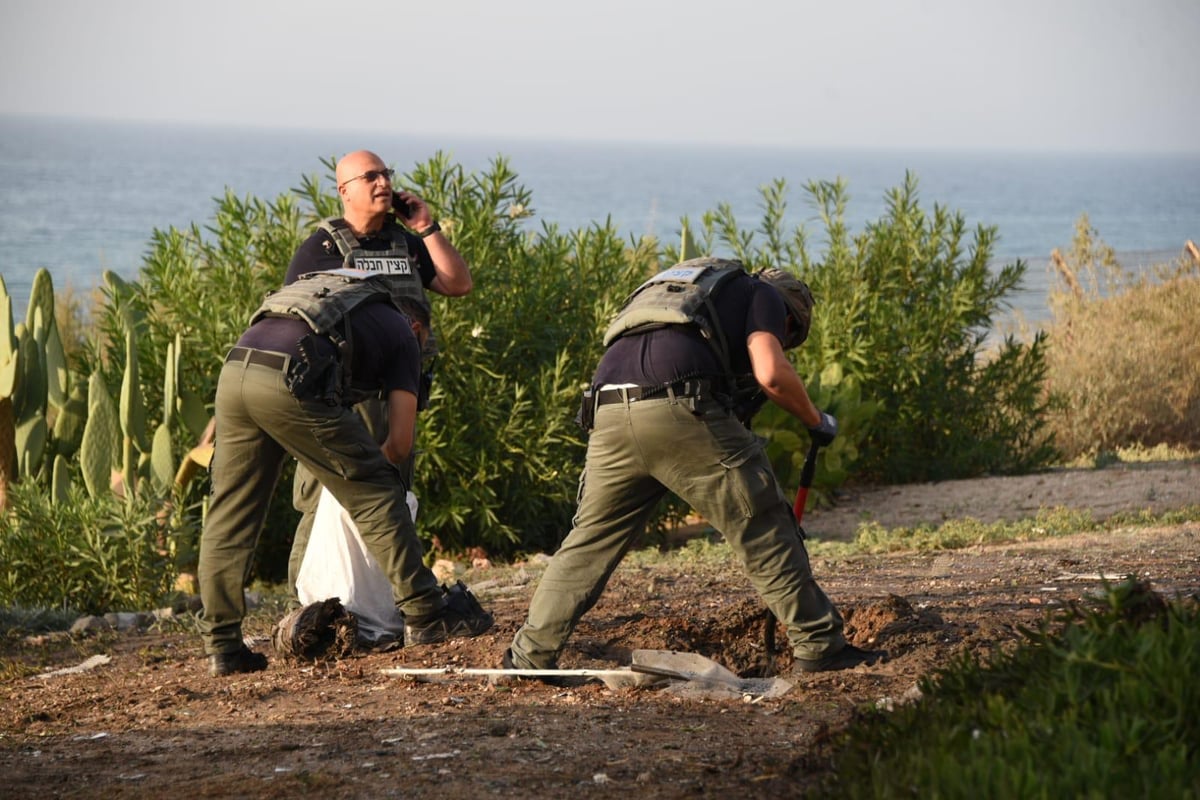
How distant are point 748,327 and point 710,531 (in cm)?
504

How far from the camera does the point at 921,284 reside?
418 inches

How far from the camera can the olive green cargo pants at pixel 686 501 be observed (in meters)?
4.84

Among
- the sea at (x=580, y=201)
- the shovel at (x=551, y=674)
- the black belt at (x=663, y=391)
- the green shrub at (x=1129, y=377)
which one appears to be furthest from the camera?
the sea at (x=580, y=201)

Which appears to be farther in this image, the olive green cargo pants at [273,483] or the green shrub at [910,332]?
the green shrub at [910,332]

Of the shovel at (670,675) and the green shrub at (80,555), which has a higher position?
the shovel at (670,675)

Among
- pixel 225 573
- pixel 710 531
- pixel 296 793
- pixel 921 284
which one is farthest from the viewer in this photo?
pixel 921 284

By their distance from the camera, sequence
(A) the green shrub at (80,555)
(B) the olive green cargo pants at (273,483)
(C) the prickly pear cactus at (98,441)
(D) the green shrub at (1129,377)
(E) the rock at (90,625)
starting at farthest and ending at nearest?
(D) the green shrub at (1129,377), (C) the prickly pear cactus at (98,441), (A) the green shrub at (80,555), (E) the rock at (90,625), (B) the olive green cargo pants at (273,483)

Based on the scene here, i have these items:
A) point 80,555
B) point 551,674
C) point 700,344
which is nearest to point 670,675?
point 551,674

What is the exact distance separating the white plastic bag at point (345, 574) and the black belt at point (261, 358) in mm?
733

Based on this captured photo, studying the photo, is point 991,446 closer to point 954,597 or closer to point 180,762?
point 954,597

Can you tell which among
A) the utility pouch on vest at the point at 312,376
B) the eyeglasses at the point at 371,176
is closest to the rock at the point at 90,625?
the utility pouch on vest at the point at 312,376

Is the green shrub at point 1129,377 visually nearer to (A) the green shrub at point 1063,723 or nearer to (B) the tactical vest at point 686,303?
(B) the tactical vest at point 686,303

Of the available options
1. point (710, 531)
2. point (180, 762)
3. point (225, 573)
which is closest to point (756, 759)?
point (180, 762)

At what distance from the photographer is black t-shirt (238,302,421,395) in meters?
5.29
